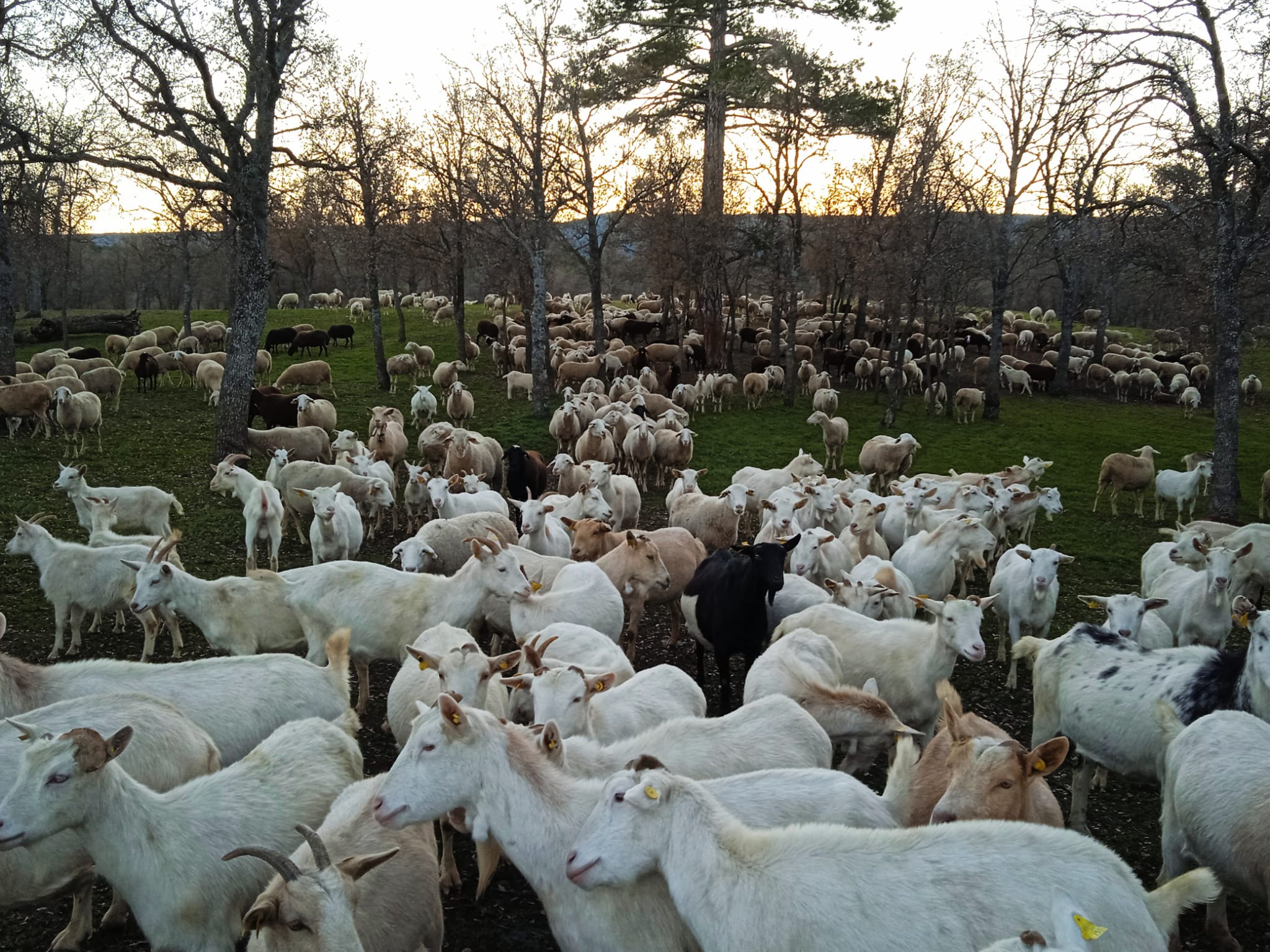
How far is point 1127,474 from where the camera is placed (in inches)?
639

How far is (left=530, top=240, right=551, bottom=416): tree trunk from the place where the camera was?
21875mm

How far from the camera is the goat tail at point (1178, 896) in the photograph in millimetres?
3326

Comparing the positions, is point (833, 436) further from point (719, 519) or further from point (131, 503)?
point (131, 503)

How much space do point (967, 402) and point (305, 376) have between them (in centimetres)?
1975

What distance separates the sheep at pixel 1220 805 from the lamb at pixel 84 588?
8.08 metres

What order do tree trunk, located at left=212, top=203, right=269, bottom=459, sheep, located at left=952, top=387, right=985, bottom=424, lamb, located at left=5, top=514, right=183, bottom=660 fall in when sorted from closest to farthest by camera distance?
lamb, located at left=5, top=514, right=183, bottom=660
tree trunk, located at left=212, top=203, right=269, bottom=459
sheep, located at left=952, top=387, right=985, bottom=424

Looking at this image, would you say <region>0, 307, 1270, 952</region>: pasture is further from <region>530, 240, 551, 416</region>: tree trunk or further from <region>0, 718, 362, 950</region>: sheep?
<region>0, 718, 362, 950</region>: sheep

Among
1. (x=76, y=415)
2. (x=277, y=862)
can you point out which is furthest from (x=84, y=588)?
(x=76, y=415)

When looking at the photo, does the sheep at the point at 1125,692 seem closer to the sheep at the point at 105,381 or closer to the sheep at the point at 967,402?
the sheep at the point at 967,402

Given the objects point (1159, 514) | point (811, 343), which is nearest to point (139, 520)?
point (1159, 514)

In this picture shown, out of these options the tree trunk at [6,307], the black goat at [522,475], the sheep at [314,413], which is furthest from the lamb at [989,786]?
the tree trunk at [6,307]

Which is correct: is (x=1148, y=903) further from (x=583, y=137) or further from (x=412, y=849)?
(x=583, y=137)

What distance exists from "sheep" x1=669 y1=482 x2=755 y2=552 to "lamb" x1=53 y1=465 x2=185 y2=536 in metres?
6.82

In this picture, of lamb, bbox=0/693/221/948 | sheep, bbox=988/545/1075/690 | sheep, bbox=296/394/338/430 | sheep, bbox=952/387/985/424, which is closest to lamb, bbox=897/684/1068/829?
lamb, bbox=0/693/221/948
